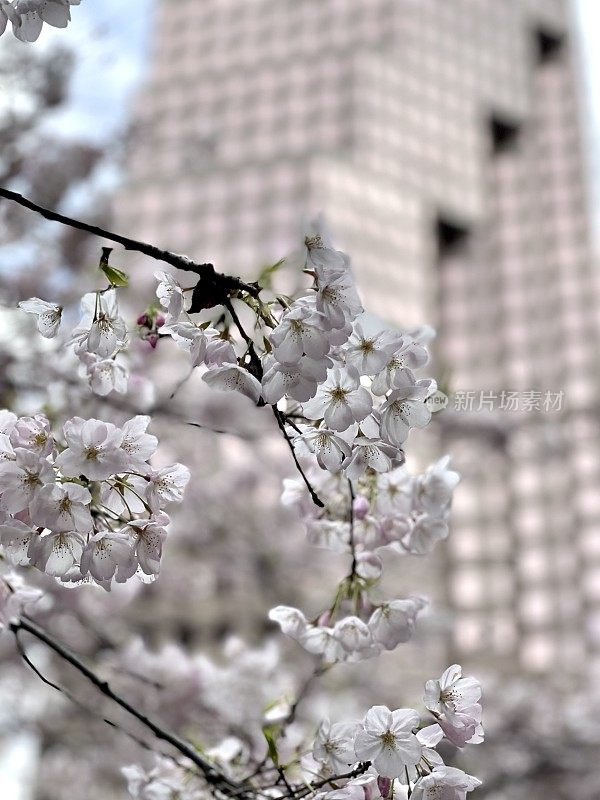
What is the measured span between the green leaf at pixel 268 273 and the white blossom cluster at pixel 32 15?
1.65 ft

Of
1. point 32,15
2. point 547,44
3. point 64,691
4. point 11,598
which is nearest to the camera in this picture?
point 32,15

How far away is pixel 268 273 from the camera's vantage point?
172 centimetres

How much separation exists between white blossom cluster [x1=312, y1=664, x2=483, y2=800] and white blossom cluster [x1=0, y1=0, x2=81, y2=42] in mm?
1209

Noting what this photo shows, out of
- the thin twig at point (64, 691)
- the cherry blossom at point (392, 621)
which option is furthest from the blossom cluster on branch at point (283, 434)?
the cherry blossom at point (392, 621)

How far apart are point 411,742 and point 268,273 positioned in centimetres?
82

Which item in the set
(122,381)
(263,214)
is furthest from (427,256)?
(122,381)

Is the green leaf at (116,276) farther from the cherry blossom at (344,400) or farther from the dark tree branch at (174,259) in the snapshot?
the cherry blossom at (344,400)

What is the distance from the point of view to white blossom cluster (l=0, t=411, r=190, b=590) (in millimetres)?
1554

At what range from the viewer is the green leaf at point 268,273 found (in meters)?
1.68

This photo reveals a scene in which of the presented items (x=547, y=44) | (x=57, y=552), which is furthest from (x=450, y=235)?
(x=57, y=552)

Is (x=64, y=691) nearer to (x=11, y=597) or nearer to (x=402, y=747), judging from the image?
(x=11, y=597)

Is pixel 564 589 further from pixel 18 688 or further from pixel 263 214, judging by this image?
pixel 18 688

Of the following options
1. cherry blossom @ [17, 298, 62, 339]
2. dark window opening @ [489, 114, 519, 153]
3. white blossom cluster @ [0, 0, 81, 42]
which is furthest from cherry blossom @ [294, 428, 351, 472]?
dark window opening @ [489, 114, 519, 153]

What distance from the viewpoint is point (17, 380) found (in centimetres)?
421
